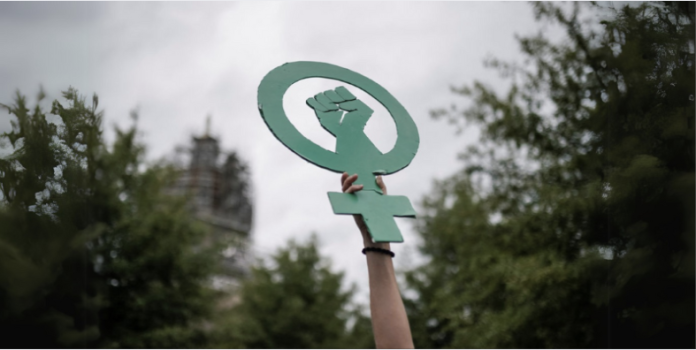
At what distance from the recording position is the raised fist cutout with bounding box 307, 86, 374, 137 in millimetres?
2291

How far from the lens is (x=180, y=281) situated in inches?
424

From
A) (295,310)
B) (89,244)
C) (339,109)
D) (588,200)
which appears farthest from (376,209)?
(295,310)

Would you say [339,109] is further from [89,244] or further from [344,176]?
[89,244]

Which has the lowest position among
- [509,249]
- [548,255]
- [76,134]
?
[76,134]

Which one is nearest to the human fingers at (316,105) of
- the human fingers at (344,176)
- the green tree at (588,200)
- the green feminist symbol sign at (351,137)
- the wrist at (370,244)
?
the green feminist symbol sign at (351,137)

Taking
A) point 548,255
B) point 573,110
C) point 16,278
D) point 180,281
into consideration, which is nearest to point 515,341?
point 548,255

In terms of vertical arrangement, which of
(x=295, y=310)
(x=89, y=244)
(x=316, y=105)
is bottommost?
(x=316, y=105)

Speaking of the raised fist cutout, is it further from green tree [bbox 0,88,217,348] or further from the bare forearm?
green tree [bbox 0,88,217,348]

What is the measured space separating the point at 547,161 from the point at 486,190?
1.37 metres

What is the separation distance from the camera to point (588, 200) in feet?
20.1

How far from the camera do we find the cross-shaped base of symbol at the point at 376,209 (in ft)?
6.61

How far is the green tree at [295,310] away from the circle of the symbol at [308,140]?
984 centimetres

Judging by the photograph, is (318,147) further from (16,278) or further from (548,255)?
(548,255)

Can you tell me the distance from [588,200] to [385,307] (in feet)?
15.7
